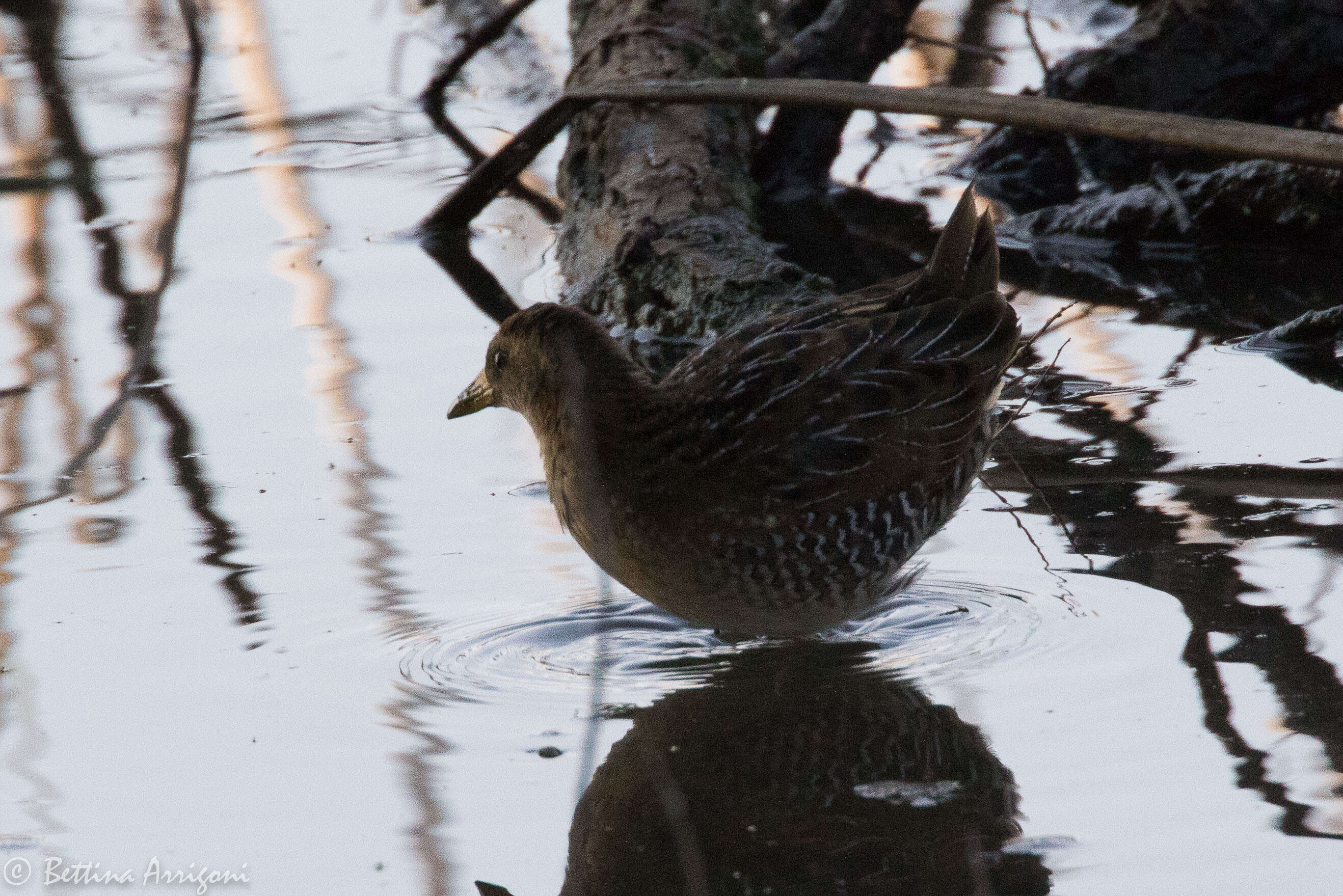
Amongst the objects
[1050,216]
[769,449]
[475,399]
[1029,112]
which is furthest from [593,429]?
[1050,216]

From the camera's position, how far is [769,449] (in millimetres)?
3543

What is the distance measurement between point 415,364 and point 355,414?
54 centimetres

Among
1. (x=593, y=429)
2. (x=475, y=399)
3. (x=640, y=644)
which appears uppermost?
(x=593, y=429)

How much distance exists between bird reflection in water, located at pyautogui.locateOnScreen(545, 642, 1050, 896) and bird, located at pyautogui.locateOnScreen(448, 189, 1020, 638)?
232mm

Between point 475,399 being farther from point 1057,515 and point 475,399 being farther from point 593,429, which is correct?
point 1057,515

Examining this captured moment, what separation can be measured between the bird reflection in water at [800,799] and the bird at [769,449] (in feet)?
0.76

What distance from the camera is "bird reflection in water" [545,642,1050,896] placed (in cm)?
269

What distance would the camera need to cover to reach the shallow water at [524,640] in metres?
2.81

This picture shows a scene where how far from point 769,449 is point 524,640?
2.27 ft

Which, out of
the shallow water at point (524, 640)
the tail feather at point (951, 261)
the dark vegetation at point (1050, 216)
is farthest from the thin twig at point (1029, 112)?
the shallow water at point (524, 640)

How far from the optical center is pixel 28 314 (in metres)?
6.16

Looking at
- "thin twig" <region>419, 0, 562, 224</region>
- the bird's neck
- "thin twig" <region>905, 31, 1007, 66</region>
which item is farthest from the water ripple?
"thin twig" <region>905, 31, 1007, 66</region>

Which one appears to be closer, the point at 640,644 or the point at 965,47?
the point at 640,644

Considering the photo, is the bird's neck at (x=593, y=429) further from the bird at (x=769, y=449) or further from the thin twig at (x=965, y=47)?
the thin twig at (x=965, y=47)
